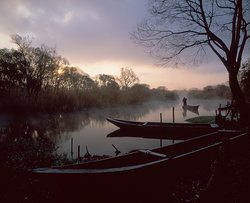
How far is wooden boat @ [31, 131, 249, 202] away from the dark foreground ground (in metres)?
0.02

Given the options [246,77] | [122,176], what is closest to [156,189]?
[122,176]

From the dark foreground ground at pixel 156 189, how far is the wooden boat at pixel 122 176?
0.07ft

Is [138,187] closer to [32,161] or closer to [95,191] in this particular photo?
[95,191]

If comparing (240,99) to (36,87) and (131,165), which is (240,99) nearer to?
(131,165)

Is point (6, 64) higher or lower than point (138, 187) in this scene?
higher

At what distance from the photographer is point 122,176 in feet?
12.5

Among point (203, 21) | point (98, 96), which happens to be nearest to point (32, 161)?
point (203, 21)

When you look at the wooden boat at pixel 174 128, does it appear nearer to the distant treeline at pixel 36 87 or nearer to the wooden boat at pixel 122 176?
the wooden boat at pixel 122 176

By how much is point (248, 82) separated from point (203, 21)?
29.6 ft

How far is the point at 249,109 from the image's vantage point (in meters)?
10.0

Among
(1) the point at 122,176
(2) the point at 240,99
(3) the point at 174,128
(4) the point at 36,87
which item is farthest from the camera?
(4) the point at 36,87

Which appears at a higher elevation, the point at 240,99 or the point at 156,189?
the point at 240,99

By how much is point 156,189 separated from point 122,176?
1337 mm

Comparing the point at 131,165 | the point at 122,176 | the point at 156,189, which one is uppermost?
the point at 122,176
